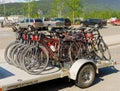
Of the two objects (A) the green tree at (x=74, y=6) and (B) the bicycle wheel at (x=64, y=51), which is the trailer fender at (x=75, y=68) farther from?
(A) the green tree at (x=74, y=6)

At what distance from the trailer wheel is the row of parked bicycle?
Answer: 1.66ft

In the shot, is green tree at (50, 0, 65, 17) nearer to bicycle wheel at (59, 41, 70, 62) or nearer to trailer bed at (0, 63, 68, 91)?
bicycle wheel at (59, 41, 70, 62)

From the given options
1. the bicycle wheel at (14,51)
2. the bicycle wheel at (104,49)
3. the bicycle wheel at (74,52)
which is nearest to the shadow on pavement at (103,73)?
the bicycle wheel at (104,49)

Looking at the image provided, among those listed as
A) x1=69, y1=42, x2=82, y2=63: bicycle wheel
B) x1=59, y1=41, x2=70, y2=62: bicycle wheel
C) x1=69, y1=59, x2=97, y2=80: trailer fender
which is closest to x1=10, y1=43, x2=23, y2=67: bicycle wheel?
x1=59, y1=41, x2=70, y2=62: bicycle wheel

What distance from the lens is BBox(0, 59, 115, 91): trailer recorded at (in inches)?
236

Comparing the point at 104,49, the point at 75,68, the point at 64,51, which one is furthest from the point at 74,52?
the point at 104,49

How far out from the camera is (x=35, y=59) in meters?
7.13

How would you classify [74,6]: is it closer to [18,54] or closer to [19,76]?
[18,54]

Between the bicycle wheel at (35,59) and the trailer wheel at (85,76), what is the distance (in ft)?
2.98

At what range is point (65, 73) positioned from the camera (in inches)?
272

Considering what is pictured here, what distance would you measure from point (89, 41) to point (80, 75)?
1750 mm

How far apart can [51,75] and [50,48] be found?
106 centimetres

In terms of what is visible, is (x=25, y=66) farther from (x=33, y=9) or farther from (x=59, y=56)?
(x=33, y=9)

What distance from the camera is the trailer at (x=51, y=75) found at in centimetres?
600
